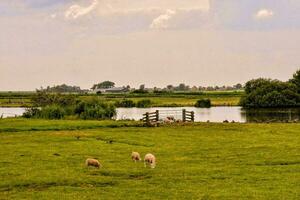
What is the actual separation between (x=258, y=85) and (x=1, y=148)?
4520 inches

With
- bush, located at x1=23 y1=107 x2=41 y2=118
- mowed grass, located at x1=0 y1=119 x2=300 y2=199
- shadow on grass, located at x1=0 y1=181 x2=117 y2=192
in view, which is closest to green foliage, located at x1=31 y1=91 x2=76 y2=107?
bush, located at x1=23 y1=107 x2=41 y2=118

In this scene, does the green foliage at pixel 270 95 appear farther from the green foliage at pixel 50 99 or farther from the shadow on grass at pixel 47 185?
the shadow on grass at pixel 47 185

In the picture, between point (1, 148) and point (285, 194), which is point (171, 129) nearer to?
point (1, 148)

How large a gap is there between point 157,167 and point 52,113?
5287 centimetres

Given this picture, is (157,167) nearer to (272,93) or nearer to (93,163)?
Result: (93,163)

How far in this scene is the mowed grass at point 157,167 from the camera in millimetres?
23453

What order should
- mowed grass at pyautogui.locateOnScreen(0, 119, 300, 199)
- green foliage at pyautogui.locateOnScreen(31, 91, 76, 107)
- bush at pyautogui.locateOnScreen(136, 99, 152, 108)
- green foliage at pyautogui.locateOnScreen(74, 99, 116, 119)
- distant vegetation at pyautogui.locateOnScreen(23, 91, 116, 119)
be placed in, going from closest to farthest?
1. mowed grass at pyautogui.locateOnScreen(0, 119, 300, 199)
2. distant vegetation at pyautogui.locateOnScreen(23, 91, 116, 119)
3. green foliage at pyautogui.locateOnScreen(74, 99, 116, 119)
4. green foliage at pyautogui.locateOnScreen(31, 91, 76, 107)
5. bush at pyautogui.locateOnScreen(136, 99, 152, 108)

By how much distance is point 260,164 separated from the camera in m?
31.2

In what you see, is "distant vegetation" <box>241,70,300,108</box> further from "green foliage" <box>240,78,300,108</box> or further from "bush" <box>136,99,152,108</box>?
"bush" <box>136,99,152,108</box>

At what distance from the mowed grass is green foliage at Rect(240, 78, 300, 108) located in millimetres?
88046

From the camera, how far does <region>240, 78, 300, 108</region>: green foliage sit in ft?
455

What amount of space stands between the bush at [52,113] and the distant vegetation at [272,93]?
7088 centimetres

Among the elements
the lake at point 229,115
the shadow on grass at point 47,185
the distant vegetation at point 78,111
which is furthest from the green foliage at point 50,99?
the shadow on grass at point 47,185

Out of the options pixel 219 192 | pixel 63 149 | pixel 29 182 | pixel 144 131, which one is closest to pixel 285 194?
pixel 219 192
